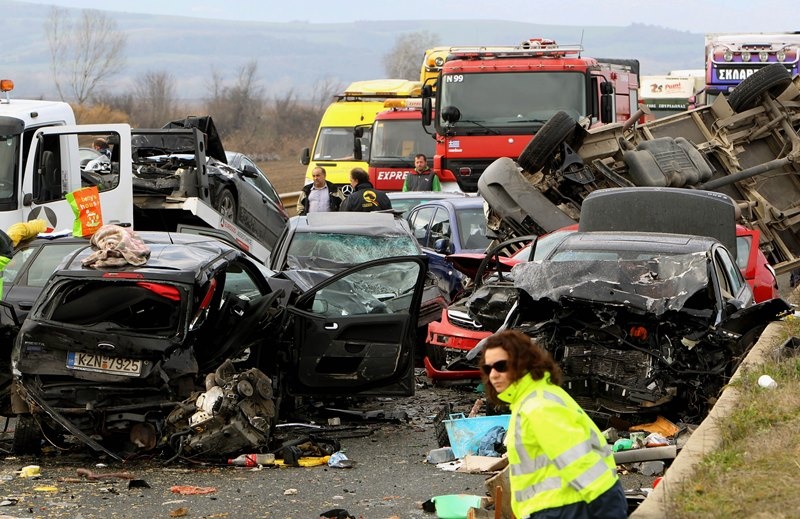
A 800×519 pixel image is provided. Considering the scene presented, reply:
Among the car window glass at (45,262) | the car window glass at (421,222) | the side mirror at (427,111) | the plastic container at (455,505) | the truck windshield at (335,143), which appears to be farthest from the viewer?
the truck windshield at (335,143)

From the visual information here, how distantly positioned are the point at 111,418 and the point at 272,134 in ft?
282

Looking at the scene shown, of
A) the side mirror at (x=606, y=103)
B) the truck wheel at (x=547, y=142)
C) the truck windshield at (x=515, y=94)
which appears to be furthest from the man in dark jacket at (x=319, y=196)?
the truck wheel at (x=547, y=142)

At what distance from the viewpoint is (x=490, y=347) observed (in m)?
5.10

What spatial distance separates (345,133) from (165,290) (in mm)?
19025

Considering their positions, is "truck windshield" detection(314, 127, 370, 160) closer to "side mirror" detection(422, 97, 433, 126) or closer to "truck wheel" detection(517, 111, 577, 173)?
"side mirror" detection(422, 97, 433, 126)

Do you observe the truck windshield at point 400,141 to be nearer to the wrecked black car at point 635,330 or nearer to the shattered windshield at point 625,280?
the shattered windshield at point 625,280

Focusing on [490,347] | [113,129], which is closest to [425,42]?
[113,129]

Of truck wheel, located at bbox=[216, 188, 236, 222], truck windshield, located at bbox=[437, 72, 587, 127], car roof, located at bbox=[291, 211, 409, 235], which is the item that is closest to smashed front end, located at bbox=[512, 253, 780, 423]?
car roof, located at bbox=[291, 211, 409, 235]

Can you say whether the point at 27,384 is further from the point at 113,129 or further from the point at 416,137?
the point at 416,137

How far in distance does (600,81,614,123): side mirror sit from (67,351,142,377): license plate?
43.1 feet

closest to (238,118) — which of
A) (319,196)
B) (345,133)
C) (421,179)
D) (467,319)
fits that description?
(345,133)

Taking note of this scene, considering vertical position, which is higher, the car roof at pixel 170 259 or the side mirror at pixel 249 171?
the car roof at pixel 170 259

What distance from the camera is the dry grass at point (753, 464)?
6.00 metres

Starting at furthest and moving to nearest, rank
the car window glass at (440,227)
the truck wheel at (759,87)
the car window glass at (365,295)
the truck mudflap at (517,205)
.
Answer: the truck wheel at (759,87), the car window glass at (440,227), the truck mudflap at (517,205), the car window glass at (365,295)
